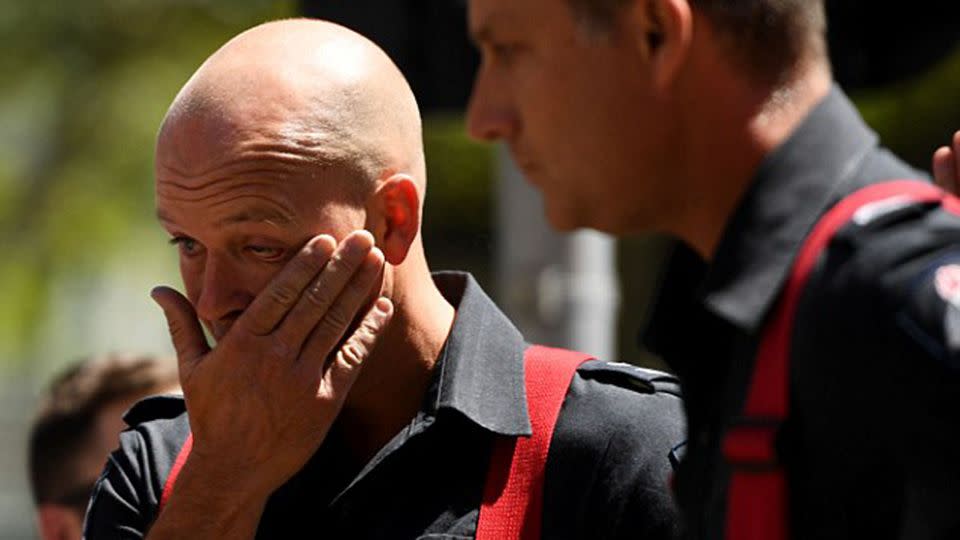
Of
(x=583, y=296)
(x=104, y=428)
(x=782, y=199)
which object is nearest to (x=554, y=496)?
(x=782, y=199)

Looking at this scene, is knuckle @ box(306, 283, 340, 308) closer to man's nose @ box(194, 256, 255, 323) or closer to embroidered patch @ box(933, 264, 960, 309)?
man's nose @ box(194, 256, 255, 323)

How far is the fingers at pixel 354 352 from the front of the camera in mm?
3129

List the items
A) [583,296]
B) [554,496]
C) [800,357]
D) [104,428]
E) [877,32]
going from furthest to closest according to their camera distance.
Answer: [583,296], [104,428], [877,32], [554,496], [800,357]

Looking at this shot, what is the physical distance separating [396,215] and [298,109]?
25cm

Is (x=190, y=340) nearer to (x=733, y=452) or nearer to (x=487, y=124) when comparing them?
(x=487, y=124)

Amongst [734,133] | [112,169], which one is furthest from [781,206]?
[112,169]

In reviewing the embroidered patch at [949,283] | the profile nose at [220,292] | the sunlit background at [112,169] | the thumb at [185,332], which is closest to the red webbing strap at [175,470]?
the thumb at [185,332]

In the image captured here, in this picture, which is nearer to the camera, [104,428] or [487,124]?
[487,124]

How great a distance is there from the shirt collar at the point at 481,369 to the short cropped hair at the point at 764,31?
3.20 feet

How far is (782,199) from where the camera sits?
230cm

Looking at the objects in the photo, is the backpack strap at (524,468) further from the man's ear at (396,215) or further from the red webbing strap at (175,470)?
the man's ear at (396,215)

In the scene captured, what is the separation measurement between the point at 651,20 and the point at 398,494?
109 cm

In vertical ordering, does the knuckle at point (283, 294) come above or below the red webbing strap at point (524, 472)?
above

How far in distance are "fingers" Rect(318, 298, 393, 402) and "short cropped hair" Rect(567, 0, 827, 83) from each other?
3.37 ft
